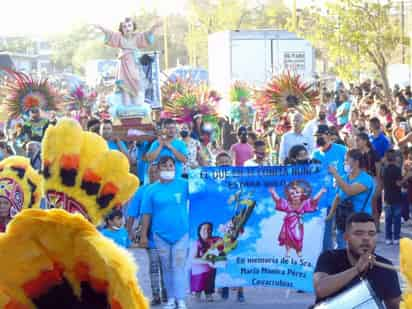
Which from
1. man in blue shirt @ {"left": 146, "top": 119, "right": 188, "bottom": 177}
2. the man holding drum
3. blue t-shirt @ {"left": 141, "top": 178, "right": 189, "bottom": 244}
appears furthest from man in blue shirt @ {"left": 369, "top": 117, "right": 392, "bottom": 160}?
the man holding drum

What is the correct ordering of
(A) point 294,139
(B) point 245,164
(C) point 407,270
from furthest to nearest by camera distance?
(A) point 294,139, (B) point 245,164, (C) point 407,270

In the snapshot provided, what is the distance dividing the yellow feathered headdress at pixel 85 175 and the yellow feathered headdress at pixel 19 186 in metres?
1.39

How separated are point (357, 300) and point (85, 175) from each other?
2.01 m

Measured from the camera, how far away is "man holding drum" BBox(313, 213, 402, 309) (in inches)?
194

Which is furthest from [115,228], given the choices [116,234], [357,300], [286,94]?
[286,94]

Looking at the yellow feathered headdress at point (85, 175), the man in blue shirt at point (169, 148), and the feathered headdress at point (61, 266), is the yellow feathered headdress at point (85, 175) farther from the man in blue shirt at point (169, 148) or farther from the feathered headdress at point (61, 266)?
the man in blue shirt at point (169, 148)

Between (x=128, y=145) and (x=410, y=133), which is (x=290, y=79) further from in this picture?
(x=128, y=145)

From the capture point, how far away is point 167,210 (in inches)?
360

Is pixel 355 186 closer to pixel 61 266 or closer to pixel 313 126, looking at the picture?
pixel 313 126

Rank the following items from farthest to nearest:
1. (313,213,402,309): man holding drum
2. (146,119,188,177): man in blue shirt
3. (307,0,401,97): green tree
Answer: (307,0,401,97): green tree < (146,119,188,177): man in blue shirt < (313,213,402,309): man holding drum

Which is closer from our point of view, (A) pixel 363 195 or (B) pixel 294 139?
(A) pixel 363 195

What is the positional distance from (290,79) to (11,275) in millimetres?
14459

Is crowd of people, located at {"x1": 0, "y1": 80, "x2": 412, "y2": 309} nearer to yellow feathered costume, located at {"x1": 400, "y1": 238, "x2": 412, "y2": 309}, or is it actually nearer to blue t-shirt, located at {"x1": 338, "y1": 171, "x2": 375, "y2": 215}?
blue t-shirt, located at {"x1": 338, "y1": 171, "x2": 375, "y2": 215}

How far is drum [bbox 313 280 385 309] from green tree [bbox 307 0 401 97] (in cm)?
2820
